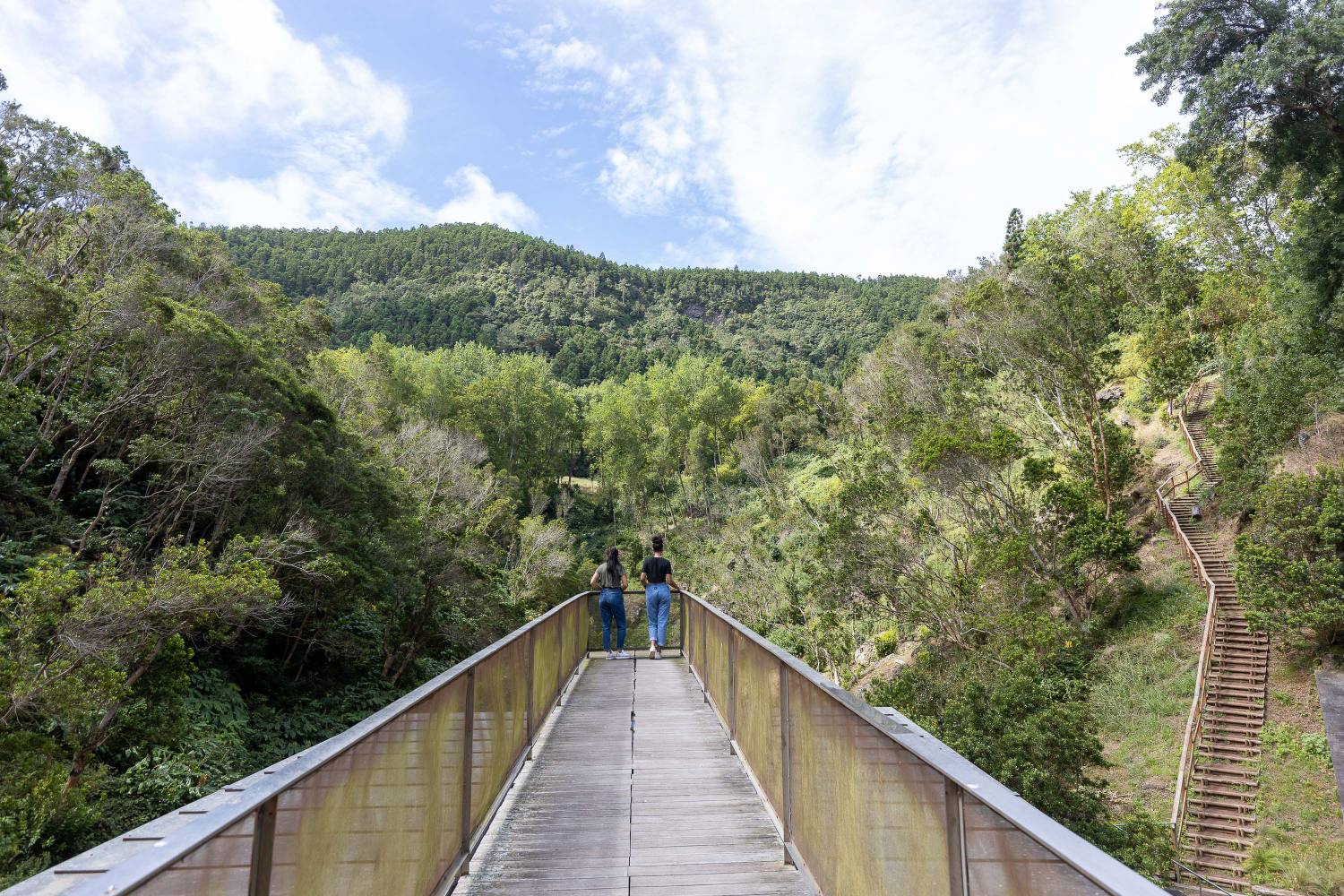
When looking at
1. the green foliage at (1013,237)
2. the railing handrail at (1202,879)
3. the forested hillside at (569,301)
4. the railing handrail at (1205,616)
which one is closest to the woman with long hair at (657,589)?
the railing handrail at (1202,879)

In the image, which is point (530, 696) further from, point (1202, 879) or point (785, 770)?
point (1202, 879)

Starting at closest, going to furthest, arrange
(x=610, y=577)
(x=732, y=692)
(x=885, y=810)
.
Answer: (x=885, y=810)
(x=732, y=692)
(x=610, y=577)

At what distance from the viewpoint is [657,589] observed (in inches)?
400

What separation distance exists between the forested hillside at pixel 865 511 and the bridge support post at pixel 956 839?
11.7m

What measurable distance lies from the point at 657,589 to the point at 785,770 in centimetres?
630

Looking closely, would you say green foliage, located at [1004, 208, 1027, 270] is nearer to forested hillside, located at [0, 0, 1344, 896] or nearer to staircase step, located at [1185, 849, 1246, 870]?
forested hillside, located at [0, 0, 1344, 896]

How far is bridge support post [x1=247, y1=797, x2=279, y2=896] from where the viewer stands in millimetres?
1654

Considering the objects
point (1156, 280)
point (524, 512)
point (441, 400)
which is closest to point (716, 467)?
point (524, 512)

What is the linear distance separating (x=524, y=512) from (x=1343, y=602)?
51.6 m

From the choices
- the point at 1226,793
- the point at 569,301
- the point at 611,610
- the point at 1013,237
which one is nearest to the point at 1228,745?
the point at 1226,793

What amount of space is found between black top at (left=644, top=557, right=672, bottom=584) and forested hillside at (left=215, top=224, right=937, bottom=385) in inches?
2338

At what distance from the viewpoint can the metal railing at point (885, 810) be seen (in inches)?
55.4

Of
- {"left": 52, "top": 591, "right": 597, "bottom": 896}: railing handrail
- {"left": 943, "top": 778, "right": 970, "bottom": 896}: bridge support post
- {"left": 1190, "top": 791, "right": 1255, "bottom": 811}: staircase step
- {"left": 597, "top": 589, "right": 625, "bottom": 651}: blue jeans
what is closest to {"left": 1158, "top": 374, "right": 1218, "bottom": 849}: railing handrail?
{"left": 1190, "top": 791, "right": 1255, "bottom": 811}: staircase step

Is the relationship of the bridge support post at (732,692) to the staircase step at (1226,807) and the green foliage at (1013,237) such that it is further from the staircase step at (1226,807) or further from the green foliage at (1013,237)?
the green foliage at (1013,237)
